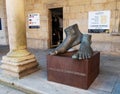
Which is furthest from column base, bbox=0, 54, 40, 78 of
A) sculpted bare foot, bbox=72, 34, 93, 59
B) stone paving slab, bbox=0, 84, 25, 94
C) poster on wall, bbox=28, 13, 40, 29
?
poster on wall, bbox=28, 13, 40, 29

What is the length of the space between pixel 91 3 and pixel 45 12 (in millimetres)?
1923

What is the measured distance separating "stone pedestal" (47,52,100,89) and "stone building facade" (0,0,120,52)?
2636 millimetres

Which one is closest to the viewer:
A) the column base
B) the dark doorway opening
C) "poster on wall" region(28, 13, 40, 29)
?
the column base

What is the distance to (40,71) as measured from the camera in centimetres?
330

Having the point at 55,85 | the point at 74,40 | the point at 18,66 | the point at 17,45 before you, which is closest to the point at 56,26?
the point at 17,45

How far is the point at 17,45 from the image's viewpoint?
3059mm

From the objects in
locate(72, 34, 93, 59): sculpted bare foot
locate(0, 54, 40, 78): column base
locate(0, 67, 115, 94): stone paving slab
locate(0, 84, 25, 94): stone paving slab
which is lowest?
locate(0, 84, 25, 94): stone paving slab

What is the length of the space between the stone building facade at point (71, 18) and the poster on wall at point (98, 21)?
0.10 metres

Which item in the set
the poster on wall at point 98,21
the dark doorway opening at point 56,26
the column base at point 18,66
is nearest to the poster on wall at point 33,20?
the dark doorway opening at point 56,26

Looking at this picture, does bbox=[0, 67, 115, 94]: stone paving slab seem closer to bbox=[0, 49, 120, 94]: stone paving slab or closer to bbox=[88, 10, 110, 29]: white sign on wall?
bbox=[0, 49, 120, 94]: stone paving slab

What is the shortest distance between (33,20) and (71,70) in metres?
4.44

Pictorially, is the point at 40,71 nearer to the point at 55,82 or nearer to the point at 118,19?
the point at 55,82

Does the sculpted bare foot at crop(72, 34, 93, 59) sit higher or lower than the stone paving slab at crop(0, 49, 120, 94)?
higher

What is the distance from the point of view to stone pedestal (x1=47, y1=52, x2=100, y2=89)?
2.38m
